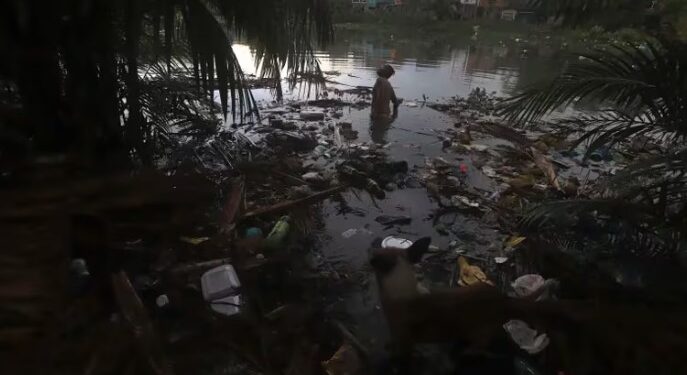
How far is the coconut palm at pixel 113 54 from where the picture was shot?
1644 millimetres

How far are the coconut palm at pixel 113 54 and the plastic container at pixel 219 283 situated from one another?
2.60 ft

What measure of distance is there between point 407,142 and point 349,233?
8.11ft

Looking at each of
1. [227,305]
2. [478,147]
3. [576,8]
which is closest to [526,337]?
[227,305]

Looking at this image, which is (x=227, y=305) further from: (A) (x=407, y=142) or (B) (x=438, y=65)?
(B) (x=438, y=65)

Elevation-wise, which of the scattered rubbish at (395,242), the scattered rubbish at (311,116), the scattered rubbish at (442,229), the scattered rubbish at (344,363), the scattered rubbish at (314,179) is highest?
the scattered rubbish at (311,116)

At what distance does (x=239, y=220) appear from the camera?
2.87m

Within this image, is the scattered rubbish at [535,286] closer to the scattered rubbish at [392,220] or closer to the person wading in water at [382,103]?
the scattered rubbish at [392,220]

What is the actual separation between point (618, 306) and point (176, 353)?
4.89ft

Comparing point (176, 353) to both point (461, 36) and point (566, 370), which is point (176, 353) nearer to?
point (566, 370)

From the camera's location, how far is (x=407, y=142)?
17.6 feet

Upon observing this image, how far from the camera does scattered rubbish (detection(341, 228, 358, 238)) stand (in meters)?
3.16

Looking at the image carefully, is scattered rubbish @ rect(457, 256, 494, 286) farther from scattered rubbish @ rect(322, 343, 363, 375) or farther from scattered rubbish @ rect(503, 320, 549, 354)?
scattered rubbish @ rect(322, 343, 363, 375)

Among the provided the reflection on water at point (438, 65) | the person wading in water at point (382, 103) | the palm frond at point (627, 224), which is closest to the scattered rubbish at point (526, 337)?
the palm frond at point (627, 224)

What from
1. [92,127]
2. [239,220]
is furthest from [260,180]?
[92,127]
